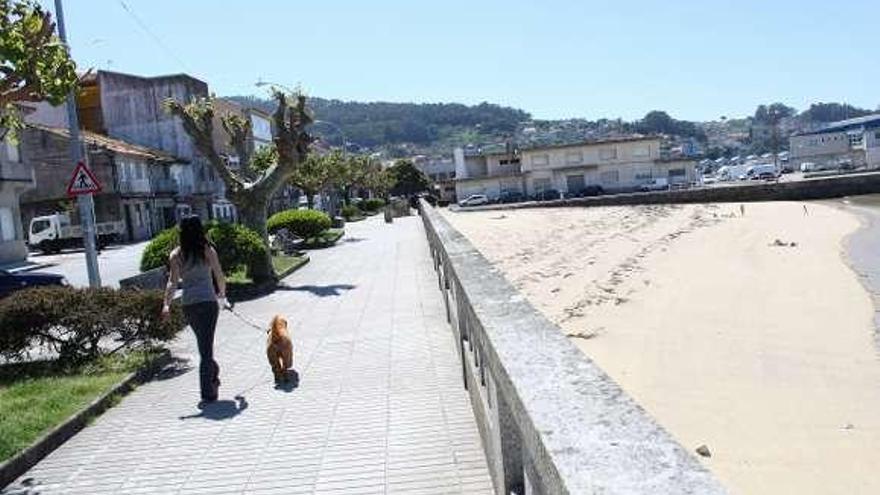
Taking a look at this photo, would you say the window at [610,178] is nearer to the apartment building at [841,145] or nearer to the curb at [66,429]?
the apartment building at [841,145]

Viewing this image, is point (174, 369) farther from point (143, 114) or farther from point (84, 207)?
point (143, 114)

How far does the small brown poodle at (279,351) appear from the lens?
889cm

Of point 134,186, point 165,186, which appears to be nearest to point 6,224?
point 134,186

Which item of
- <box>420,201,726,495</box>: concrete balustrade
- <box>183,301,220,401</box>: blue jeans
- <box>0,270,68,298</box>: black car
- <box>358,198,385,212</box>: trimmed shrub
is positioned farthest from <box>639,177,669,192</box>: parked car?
<box>420,201,726,495</box>: concrete balustrade

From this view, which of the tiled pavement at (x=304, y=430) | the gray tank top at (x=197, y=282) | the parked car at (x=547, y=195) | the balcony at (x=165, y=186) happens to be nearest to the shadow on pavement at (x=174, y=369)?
the tiled pavement at (x=304, y=430)

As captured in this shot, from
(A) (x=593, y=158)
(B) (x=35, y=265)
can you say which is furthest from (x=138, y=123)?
(A) (x=593, y=158)

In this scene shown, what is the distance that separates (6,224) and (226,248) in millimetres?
24557

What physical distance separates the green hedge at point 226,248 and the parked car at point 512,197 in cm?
7089

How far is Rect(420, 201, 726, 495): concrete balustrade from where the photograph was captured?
2191 millimetres

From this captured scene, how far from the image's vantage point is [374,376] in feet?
29.5

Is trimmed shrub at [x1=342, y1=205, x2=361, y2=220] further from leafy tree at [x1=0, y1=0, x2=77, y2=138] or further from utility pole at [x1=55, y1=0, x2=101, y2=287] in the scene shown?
leafy tree at [x1=0, y1=0, x2=77, y2=138]

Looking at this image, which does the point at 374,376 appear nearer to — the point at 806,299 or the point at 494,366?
the point at 494,366

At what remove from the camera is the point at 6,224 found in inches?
1538

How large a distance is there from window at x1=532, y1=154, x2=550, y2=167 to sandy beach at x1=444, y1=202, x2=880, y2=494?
188 feet
